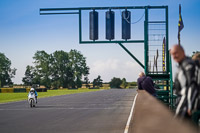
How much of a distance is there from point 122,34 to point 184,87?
16.4 meters

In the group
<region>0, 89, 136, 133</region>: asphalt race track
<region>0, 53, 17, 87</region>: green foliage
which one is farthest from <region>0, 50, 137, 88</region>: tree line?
<region>0, 89, 136, 133</region>: asphalt race track

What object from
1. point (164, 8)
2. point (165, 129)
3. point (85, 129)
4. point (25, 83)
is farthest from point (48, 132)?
point (25, 83)

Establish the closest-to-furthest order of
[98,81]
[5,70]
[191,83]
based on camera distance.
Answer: [191,83] → [5,70] → [98,81]

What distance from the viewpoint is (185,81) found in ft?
13.4

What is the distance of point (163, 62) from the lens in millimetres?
18281

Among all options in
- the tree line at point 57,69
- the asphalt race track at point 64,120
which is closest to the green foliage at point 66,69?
the tree line at point 57,69

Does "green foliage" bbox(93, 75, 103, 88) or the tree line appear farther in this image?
"green foliage" bbox(93, 75, 103, 88)

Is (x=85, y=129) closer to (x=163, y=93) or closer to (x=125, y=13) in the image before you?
(x=163, y=93)

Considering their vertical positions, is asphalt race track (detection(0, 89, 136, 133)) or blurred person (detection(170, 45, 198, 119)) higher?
blurred person (detection(170, 45, 198, 119))

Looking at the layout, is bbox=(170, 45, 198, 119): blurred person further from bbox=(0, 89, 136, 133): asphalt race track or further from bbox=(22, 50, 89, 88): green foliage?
bbox=(22, 50, 89, 88): green foliage

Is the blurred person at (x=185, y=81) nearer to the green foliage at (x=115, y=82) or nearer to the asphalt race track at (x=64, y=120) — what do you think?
the asphalt race track at (x=64, y=120)

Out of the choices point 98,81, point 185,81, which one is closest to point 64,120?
point 185,81

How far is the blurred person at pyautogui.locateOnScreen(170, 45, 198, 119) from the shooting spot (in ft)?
13.3

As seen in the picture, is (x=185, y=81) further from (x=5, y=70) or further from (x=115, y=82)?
(x=115, y=82)
